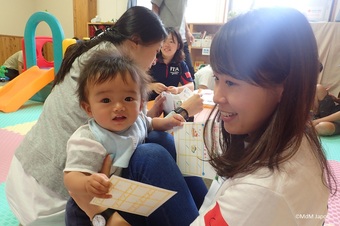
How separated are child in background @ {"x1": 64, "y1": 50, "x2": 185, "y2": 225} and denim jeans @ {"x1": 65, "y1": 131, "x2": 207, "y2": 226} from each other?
0.01m

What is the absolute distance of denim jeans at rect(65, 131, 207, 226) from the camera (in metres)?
0.68

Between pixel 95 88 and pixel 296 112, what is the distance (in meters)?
0.49

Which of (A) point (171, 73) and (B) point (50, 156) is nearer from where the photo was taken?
(B) point (50, 156)

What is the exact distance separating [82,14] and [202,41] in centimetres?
229

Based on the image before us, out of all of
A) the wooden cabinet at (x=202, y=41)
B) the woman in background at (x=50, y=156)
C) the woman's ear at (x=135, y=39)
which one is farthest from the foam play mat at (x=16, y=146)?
the wooden cabinet at (x=202, y=41)

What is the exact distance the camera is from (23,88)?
8.53 feet

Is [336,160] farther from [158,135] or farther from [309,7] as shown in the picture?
[309,7]

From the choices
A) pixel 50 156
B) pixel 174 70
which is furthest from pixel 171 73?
pixel 50 156

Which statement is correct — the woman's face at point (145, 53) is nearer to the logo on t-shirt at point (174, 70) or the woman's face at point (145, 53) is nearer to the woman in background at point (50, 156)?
the woman in background at point (50, 156)

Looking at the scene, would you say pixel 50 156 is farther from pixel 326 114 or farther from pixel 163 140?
pixel 326 114

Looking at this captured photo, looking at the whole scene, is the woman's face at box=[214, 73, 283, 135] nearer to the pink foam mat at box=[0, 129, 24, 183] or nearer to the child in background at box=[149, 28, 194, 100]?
the pink foam mat at box=[0, 129, 24, 183]

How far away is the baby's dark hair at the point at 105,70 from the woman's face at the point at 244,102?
31cm

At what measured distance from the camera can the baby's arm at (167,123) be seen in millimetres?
973

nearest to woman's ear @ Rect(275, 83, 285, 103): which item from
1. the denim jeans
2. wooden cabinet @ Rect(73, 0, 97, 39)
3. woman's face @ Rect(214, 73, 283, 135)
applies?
woman's face @ Rect(214, 73, 283, 135)
